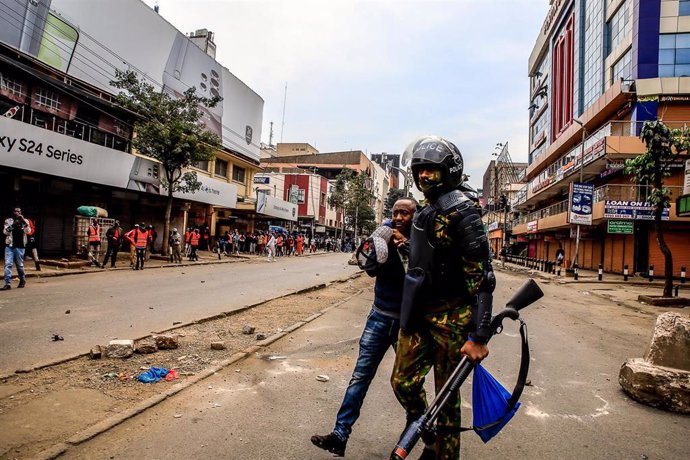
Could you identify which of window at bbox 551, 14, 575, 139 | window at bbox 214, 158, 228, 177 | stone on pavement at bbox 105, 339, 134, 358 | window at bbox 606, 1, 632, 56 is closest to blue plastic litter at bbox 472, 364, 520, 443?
stone on pavement at bbox 105, 339, 134, 358

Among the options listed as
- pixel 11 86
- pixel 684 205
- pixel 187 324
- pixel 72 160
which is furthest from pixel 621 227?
pixel 11 86

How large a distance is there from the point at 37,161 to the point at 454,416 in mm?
17846

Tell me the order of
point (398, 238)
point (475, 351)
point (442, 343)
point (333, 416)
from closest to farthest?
point (475, 351)
point (442, 343)
point (398, 238)
point (333, 416)

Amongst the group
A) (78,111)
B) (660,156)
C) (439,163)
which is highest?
(78,111)

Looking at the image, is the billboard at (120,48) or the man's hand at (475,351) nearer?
the man's hand at (475,351)

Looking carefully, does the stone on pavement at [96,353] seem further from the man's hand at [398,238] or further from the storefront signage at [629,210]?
the storefront signage at [629,210]

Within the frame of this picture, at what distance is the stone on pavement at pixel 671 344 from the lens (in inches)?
176

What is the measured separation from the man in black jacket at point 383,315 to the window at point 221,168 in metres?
31.4

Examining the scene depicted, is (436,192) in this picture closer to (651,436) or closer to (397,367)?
(397,367)

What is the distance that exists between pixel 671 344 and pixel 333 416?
3.49 m

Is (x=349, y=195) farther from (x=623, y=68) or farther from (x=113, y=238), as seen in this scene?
(x=113, y=238)

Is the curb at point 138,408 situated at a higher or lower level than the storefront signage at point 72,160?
lower

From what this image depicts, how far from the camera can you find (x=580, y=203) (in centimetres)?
2362

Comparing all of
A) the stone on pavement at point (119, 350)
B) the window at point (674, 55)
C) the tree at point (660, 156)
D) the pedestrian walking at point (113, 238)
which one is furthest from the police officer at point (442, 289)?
the window at point (674, 55)
